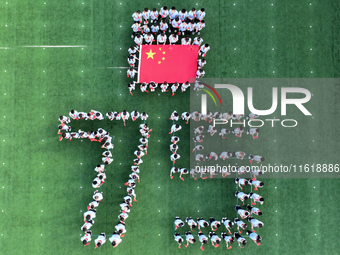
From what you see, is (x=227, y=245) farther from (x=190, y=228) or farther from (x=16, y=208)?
(x=16, y=208)

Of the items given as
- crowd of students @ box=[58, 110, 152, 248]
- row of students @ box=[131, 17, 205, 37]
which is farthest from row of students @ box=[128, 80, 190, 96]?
row of students @ box=[131, 17, 205, 37]

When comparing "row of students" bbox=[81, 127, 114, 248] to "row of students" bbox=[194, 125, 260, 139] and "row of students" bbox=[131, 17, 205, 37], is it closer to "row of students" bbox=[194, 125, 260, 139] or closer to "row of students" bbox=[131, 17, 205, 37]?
"row of students" bbox=[194, 125, 260, 139]

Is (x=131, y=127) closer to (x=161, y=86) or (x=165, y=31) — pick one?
(x=161, y=86)

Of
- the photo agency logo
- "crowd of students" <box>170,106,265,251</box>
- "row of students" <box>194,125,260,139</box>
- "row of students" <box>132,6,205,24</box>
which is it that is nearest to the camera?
"crowd of students" <box>170,106,265,251</box>

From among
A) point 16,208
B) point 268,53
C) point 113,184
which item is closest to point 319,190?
point 268,53

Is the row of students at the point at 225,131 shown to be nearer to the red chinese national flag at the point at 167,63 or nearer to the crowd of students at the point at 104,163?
the crowd of students at the point at 104,163

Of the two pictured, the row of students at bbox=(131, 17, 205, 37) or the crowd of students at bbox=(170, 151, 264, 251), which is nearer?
the crowd of students at bbox=(170, 151, 264, 251)

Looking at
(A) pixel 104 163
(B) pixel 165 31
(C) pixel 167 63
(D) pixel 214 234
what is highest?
(B) pixel 165 31

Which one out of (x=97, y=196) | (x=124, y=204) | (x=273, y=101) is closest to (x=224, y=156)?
(x=273, y=101)
